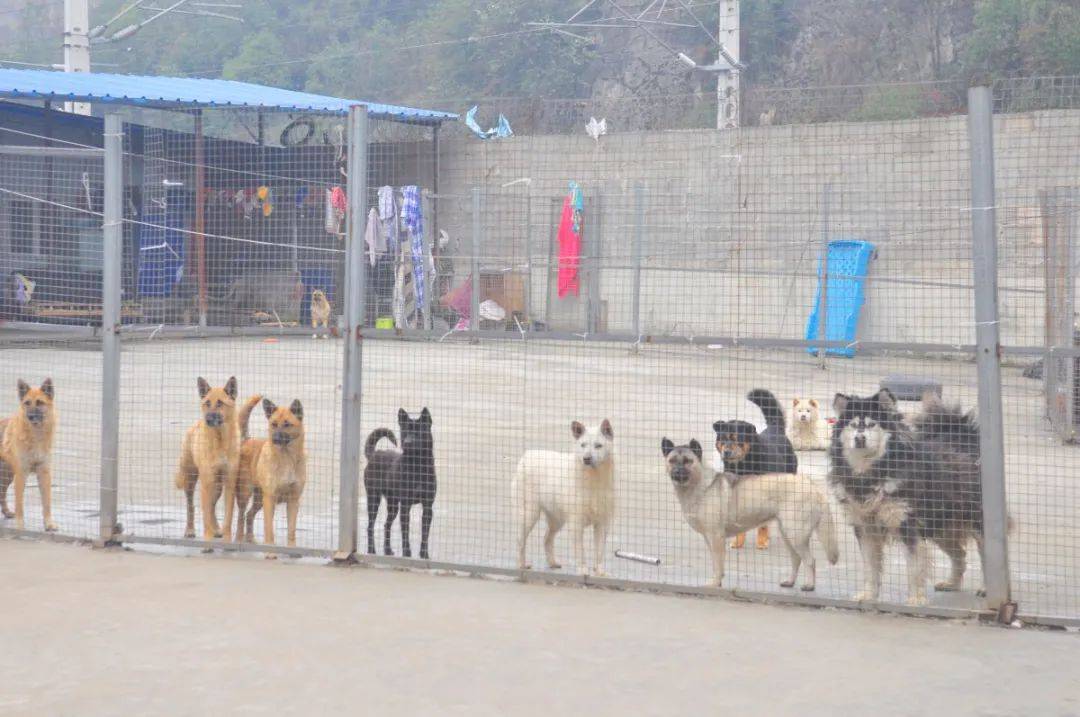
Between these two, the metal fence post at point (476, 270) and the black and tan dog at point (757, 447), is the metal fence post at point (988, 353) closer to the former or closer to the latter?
the black and tan dog at point (757, 447)

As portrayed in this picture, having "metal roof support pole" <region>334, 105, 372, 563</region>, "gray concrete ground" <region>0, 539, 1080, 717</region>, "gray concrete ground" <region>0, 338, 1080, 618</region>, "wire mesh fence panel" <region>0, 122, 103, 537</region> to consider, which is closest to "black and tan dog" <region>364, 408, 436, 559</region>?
"metal roof support pole" <region>334, 105, 372, 563</region>

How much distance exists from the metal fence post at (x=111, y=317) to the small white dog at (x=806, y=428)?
545cm

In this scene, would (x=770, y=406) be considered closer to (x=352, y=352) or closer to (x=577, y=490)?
(x=577, y=490)

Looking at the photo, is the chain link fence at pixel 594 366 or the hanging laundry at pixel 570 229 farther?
the hanging laundry at pixel 570 229

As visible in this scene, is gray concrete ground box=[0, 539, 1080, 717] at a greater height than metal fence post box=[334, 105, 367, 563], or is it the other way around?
metal fence post box=[334, 105, 367, 563]

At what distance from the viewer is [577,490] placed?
6.12 metres

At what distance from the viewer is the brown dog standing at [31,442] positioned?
22.9ft

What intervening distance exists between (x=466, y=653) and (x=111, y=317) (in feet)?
9.49

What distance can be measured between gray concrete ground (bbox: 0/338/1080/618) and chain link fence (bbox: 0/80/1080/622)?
47 millimetres

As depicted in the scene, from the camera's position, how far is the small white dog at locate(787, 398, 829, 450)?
33.5ft

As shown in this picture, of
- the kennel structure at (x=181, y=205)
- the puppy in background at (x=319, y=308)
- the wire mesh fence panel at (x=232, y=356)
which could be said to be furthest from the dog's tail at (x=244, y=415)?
the puppy in background at (x=319, y=308)

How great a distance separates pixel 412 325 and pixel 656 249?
4.41 m

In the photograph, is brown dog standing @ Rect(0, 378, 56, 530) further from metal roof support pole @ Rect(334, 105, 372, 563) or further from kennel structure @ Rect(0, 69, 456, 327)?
metal roof support pole @ Rect(334, 105, 372, 563)

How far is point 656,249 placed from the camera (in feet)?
59.9
